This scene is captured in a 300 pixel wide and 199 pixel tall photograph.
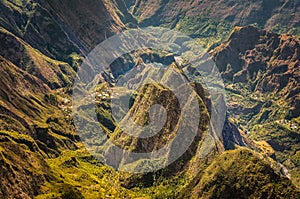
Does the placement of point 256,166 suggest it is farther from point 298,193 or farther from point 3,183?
point 3,183

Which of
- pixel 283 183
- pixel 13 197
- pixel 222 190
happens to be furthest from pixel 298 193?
pixel 13 197

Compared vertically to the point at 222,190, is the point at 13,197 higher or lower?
higher

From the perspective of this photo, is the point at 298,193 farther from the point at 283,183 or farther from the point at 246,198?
the point at 246,198

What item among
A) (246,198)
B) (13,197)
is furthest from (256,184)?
(13,197)

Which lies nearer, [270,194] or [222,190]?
[270,194]

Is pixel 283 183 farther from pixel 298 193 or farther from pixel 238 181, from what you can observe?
pixel 238 181

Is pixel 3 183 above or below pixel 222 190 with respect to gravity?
above

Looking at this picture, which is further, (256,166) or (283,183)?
(256,166)
